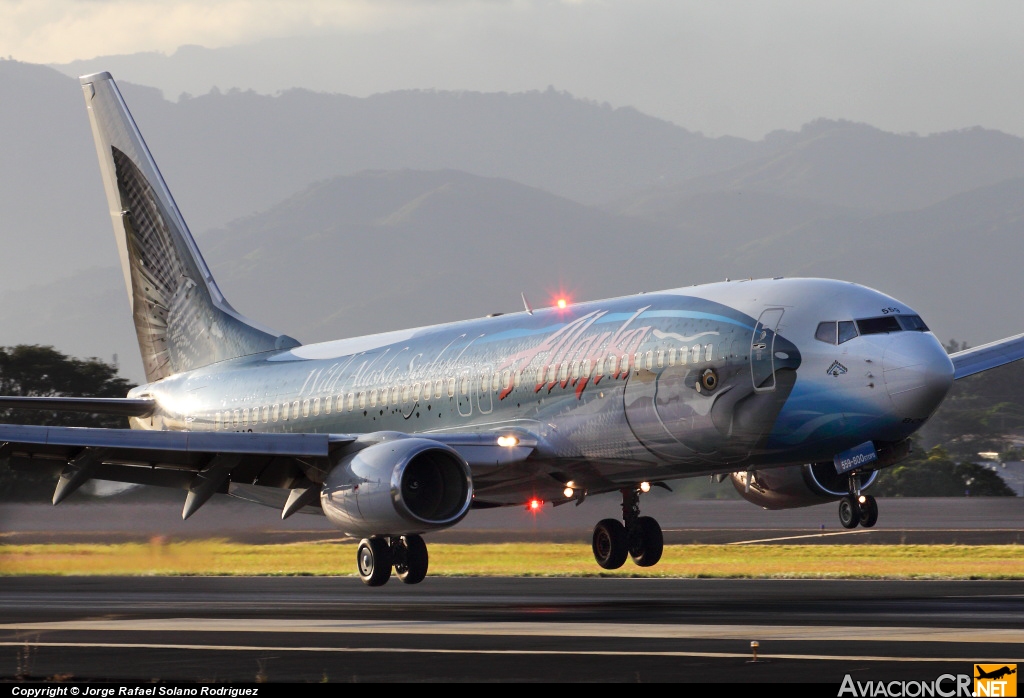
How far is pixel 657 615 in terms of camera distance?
2311cm

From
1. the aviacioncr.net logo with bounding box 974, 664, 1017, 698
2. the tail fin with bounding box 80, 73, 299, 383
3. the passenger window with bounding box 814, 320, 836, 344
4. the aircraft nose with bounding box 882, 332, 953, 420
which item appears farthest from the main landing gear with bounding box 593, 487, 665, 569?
the aviacioncr.net logo with bounding box 974, 664, 1017, 698

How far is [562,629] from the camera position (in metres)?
20.5

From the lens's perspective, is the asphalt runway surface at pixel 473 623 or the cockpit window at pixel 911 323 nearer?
the asphalt runway surface at pixel 473 623

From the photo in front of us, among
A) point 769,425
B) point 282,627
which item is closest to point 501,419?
point 769,425

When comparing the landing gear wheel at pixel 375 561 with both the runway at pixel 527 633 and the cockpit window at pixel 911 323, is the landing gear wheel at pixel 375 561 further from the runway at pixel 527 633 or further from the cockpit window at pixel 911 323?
the cockpit window at pixel 911 323

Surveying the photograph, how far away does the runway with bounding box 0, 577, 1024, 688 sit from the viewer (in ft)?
49.5

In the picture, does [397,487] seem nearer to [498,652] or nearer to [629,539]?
[629,539]

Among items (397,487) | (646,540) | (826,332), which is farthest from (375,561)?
(826,332)

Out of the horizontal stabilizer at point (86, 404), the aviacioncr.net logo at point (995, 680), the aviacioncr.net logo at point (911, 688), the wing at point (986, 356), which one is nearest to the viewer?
the aviacioncr.net logo at point (911, 688)

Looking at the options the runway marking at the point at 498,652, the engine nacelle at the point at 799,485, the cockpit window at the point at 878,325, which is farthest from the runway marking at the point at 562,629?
the engine nacelle at the point at 799,485

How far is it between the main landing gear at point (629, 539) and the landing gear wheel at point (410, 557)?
4922mm

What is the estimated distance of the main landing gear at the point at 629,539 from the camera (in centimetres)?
3222

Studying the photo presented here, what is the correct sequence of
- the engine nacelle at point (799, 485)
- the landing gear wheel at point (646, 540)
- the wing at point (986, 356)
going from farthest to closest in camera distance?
1. the landing gear wheel at point (646, 540)
2. the wing at point (986, 356)
3. the engine nacelle at point (799, 485)

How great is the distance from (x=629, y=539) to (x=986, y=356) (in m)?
8.25
